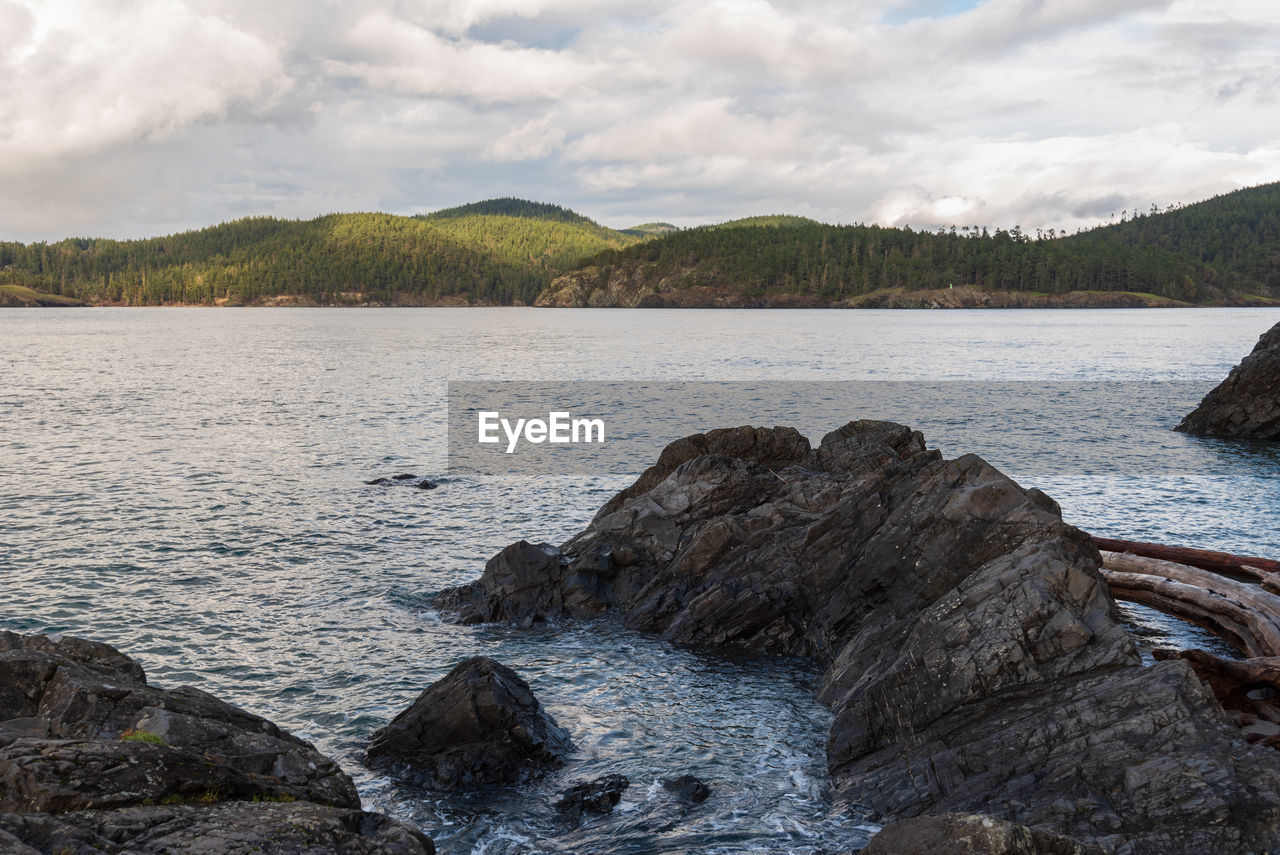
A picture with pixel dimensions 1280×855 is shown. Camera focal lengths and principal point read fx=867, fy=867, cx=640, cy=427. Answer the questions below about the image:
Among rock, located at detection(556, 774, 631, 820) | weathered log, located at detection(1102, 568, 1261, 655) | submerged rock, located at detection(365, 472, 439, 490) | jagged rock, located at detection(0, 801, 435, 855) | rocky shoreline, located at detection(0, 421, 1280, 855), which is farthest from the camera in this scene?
submerged rock, located at detection(365, 472, 439, 490)

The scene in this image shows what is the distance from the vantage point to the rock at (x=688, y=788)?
14492mm

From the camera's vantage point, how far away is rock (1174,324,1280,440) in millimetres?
48344

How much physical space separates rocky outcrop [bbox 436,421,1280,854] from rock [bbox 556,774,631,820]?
377cm

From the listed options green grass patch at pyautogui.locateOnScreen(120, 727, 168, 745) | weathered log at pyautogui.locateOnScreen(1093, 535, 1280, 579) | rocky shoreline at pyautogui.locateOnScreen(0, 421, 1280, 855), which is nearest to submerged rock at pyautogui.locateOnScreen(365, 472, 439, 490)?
rocky shoreline at pyautogui.locateOnScreen(0, 421, 1280, 855)

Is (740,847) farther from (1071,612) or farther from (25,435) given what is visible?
(25,435)

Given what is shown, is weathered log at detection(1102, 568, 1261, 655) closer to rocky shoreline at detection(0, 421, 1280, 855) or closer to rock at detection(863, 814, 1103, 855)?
rocky shoreline at detection(0, 421, 1280, 855)

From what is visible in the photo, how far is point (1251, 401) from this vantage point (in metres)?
49.4

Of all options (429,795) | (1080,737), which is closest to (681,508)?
(429,795)

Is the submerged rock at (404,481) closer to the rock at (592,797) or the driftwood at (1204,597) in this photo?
the rock at (592,797)

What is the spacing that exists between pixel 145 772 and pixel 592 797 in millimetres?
7163

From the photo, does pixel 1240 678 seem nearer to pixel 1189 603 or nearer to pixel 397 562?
pixel 1189 603
